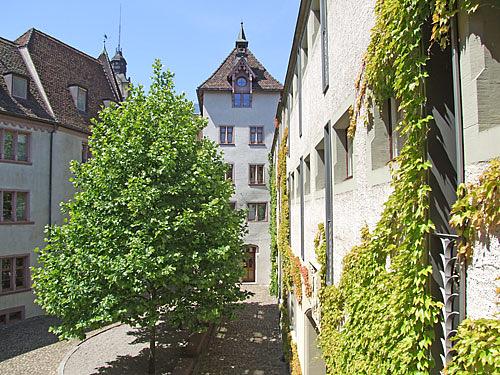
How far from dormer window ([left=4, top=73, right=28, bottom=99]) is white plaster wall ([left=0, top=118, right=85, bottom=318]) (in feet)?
6.91

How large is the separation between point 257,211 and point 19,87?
1716 centimetres

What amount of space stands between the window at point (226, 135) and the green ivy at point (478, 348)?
29372 mm

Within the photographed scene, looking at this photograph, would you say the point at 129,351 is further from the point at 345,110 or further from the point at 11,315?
the point at 345,110

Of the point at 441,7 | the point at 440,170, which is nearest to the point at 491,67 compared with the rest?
the point at 441,7

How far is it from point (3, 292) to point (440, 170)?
22.6 metres

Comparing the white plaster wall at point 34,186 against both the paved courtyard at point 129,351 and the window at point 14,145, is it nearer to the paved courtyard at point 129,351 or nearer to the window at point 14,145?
the window at point 14,145

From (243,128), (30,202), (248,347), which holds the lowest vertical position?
(248,347)

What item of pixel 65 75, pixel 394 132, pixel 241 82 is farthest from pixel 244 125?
pixel 394 132

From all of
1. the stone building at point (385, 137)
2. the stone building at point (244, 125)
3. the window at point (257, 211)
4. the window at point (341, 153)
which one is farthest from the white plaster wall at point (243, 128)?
the window at point (341, 153)

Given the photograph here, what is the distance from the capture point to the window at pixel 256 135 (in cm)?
3158

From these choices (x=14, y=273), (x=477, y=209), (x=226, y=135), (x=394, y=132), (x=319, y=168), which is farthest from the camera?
(x=226, y=135)

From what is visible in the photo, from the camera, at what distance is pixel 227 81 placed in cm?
3177

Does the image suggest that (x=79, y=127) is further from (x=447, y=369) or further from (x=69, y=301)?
(x=447, y=369)

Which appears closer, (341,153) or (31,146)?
(341,153)
